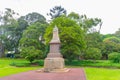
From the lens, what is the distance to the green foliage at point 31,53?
3916 centimetres

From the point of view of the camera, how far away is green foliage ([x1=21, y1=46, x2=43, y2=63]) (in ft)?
128

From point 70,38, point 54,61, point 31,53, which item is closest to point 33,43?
point 31,53

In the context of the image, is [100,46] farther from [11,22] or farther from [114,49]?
[11,22]

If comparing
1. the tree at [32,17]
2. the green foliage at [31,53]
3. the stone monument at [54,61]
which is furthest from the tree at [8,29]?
the stone monument at [54,61]

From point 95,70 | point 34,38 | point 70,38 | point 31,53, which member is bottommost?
point 95,70

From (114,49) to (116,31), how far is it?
36.6m

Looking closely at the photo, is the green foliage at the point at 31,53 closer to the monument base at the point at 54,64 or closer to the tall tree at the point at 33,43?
the tall tree at the point at 33,43

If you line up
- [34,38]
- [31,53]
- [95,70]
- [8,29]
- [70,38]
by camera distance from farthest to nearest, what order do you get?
1. [8,29]
2. [34,38]
3. [31,53]
4. [70,38]
5. [95,70]

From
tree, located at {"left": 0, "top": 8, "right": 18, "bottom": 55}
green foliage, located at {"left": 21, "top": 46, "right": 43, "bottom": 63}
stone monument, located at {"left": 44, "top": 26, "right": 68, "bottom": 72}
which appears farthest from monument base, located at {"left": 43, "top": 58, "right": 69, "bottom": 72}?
tree, located at {"left": 0, "top": 8, "right": 18, "bottom": 55}

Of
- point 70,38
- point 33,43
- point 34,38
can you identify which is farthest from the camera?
point 34,38

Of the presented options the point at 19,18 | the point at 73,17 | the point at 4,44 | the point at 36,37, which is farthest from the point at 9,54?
the point at 73,17

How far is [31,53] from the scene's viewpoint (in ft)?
129

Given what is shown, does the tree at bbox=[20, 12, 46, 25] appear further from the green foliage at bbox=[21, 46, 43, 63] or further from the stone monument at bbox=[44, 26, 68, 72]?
the stone monument at bbox=[44, 26, 68, 72]

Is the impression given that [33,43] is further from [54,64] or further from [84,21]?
[54,64]
